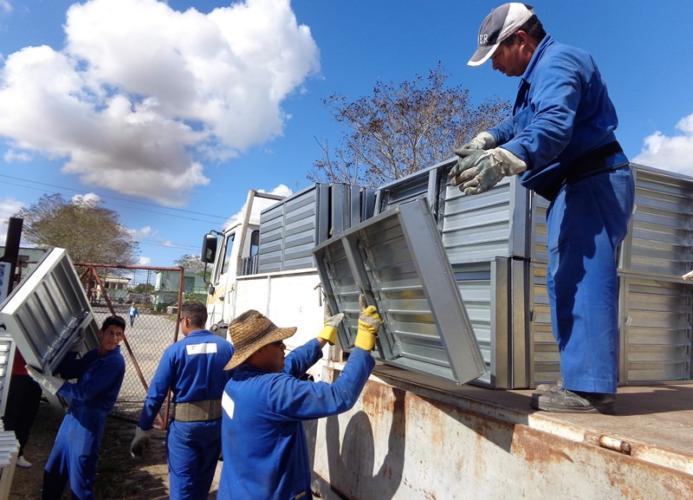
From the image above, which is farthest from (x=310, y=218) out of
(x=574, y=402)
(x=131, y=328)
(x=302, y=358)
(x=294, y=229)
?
(x=131, y=328)

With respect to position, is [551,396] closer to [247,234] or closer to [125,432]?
[247,234]

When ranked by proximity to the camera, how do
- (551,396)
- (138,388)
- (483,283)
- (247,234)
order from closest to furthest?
1. (551,396)
2. (483,283)
3. (247,234)
4. (138,388)

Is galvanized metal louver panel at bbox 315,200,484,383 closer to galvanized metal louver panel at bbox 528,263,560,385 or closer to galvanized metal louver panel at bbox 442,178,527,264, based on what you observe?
galvanized metal louver panel at bbox 442,178,527,264

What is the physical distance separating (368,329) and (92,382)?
7.93 feet

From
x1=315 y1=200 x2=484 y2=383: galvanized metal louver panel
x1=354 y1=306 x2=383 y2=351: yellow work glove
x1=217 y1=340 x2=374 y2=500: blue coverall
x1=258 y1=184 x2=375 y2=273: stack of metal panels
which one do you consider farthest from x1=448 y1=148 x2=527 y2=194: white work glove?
x1=258 y1=184 x2=375 y2=273: stack of metal panels

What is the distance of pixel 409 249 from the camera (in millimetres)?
2029

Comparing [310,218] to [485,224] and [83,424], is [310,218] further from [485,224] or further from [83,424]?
[83,424]

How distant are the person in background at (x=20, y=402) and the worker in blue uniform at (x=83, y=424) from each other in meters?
1.33

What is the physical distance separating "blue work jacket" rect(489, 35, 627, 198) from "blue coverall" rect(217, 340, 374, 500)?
1.16m

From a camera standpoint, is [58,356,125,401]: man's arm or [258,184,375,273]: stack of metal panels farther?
[258,184,375,273]: stack of metal panels

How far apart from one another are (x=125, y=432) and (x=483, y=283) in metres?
5.23

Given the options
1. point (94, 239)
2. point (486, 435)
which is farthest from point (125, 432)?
point (94, 239)

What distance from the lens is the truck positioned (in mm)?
1724

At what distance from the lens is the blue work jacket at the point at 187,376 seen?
3.74 m
